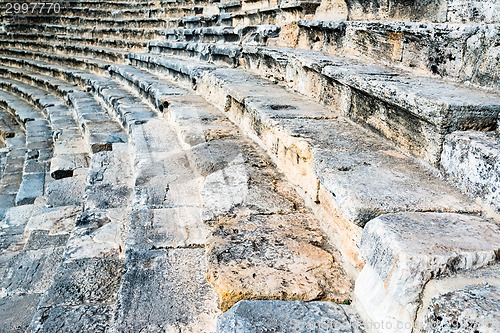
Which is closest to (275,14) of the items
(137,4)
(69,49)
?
(137,4)

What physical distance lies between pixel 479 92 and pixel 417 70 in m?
0.58

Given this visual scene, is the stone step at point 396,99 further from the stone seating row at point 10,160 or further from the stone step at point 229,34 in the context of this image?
the stone seating row at point 10,160

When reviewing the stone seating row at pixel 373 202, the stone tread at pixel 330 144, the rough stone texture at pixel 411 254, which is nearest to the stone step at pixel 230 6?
the stone tread at pixel 330 144

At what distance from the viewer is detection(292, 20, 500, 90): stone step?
2035 mm

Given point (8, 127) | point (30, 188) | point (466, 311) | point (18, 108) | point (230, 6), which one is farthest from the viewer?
point (18, 108)

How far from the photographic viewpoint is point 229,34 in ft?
18.7

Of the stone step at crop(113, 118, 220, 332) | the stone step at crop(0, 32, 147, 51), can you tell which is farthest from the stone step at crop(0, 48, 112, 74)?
the stone step at crop(113, 118, 220, 332)

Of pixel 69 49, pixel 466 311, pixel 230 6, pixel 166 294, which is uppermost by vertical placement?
pixel 230 6

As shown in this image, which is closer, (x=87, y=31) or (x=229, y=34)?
(x=229, y=34)

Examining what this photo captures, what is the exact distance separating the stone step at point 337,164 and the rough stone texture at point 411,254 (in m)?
0.10

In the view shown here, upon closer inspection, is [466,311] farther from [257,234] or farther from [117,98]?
[117,98]

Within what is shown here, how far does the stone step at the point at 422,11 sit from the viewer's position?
7.09 ft

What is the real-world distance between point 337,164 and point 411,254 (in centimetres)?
75

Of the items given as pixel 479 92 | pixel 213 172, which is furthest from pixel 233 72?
pixel 479 92
